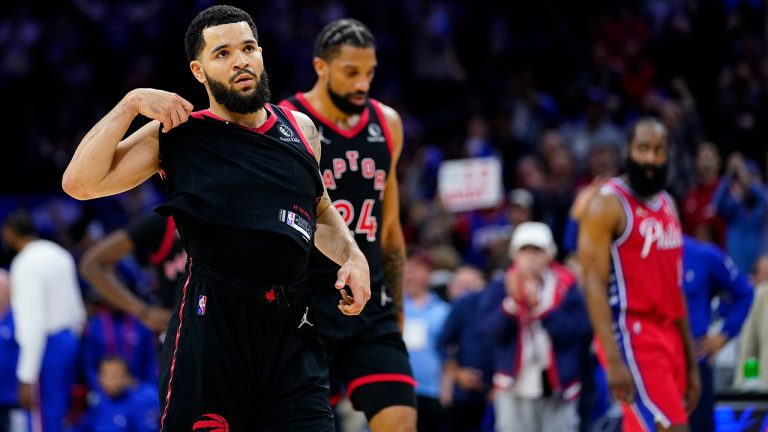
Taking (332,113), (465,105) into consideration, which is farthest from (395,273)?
(465,105)

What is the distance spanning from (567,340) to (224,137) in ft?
19.5

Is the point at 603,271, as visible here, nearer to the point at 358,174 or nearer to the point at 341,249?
the point at 358,174

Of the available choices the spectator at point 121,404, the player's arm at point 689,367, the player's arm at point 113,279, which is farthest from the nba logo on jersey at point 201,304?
the spectator at point 121,404

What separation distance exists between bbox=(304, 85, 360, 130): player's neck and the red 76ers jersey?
1751 millimetres

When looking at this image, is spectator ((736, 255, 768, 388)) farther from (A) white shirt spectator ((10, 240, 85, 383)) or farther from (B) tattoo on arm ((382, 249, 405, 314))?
(A) white shirt spectator ((10, 240, 85, 383))

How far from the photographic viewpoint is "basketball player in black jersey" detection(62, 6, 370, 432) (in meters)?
4.74

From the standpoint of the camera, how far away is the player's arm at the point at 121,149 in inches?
182

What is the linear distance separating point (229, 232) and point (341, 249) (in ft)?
1.89

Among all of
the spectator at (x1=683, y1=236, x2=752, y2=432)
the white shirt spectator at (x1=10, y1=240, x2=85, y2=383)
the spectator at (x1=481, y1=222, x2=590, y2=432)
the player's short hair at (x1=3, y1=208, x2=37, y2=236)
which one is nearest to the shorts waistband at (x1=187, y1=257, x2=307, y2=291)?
the spectator at (x1=683, y1=236, x2=752, y2=432)

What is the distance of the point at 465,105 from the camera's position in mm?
18344

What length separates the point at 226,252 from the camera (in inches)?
188

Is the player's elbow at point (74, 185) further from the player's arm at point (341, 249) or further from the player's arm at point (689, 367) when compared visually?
the player's arm at point (689, 367)

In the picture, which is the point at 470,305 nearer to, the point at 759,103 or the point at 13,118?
the point at 759,103

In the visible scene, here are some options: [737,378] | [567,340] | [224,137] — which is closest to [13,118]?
[567,340]
